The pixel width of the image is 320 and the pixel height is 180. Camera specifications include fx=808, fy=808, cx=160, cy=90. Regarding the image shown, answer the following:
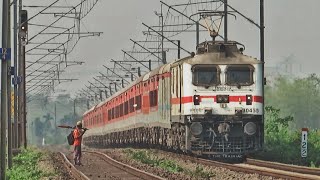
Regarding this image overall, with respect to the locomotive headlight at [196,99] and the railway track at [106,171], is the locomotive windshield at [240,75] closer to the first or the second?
the locomotive headlight at [196,99]

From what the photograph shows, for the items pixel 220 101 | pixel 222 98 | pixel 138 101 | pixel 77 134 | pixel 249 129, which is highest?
pixel 138 101

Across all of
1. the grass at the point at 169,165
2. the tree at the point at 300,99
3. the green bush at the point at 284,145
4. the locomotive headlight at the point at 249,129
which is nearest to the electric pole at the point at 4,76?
the grass at the point at 169,165

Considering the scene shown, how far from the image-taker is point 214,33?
3094cm

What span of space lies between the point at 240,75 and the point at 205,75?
1228 mm

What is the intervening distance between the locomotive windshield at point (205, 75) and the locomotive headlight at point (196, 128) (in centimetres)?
139

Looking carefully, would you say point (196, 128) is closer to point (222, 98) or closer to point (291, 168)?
point (222, 98)

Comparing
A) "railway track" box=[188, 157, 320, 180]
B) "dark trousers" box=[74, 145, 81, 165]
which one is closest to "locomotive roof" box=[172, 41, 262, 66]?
"railway track" box=[188, 157, 320, 180]

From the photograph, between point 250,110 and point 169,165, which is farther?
point 250,110

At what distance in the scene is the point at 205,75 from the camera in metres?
28.2

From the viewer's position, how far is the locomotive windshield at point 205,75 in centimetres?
2808

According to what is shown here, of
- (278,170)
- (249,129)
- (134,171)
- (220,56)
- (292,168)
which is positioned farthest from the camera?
(220,56)

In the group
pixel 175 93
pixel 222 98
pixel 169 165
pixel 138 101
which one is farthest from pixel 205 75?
pixel 138 101

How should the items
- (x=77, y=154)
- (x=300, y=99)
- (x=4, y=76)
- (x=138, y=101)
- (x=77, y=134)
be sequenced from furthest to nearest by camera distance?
(x=300, y=99) < (x=138, y=101) < (x=77, y=154) < (x=77, y=134) < (x=4, y=76)

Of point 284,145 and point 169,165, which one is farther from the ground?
point 284,145
